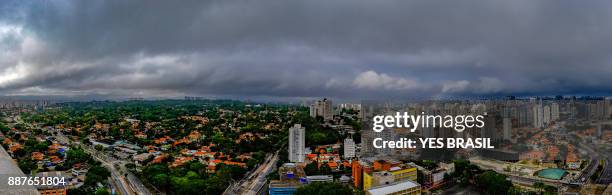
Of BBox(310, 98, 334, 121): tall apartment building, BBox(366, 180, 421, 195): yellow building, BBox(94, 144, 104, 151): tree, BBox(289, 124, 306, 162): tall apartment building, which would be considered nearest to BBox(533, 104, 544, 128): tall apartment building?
BBox(366, 180, 421, 195): yellow building

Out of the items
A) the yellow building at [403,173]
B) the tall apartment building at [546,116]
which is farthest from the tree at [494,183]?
the tall apartment building at [546,116]

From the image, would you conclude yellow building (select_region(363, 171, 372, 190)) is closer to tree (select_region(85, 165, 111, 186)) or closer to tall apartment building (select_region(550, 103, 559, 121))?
tree (select_region(85, 165, 111, 186))

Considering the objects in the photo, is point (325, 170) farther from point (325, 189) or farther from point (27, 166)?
point (27, 166)

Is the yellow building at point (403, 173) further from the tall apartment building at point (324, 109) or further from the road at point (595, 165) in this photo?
the tall apartment building at point (324, 109)

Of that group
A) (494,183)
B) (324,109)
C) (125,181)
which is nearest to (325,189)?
(494,183)

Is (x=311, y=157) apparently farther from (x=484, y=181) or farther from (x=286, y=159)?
(x=484, y=181)

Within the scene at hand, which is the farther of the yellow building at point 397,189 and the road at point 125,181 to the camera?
the road at point 125,181
